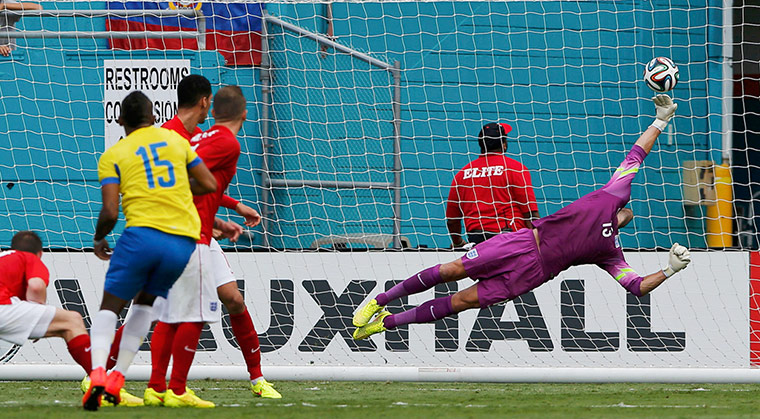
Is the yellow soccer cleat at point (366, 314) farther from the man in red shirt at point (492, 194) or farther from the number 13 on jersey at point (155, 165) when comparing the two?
the number 13 on jersey at point (155, 165)

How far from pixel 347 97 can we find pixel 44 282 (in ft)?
12.8

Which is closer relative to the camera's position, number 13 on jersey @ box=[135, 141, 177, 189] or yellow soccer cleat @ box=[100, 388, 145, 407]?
number 13 on jersey @ box=[135, 141, 177, 189]

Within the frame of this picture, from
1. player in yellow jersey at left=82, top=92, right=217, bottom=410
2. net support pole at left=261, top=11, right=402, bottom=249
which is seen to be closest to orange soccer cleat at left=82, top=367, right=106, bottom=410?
player in yellow jersey at left=82, top=92, right=217, bottom=410

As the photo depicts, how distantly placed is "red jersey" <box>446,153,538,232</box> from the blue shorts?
12.1 feet

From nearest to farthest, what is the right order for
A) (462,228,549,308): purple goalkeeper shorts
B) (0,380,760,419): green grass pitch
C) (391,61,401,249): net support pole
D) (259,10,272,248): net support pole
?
(0,380,760,419): green grass pitch, (462,228,549,308): purple goalkeeper shorts, (391,61,401,249): net support pole, (259,10,272,248): net support pole

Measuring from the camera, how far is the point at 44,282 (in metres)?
6.57

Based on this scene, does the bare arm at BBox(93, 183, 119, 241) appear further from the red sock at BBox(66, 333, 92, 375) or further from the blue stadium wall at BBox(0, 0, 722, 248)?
the blue stadium wall at BBox(0, 0, 722, 248)

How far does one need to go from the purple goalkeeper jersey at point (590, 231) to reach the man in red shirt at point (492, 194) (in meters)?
1.16

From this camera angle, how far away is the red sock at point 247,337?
6711 millimetres

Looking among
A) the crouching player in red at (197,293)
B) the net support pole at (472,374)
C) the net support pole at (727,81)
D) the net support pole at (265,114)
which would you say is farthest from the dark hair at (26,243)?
the net support pole at (727,81)

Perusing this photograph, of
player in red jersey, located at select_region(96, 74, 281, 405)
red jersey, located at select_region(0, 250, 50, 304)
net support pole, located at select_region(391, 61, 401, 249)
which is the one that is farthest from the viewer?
net support pole, located at select_region(391, 61, 401, 249)

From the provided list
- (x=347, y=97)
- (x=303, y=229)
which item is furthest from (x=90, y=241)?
(x=347, y=97)

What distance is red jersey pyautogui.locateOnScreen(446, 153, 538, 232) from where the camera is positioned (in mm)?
8734

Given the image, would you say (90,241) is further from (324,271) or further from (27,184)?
(324,271)
